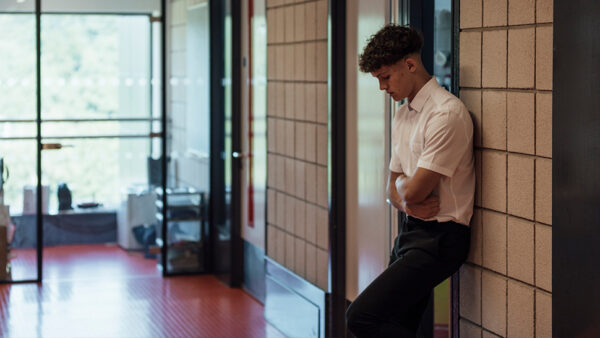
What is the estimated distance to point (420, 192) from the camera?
9.05 feet

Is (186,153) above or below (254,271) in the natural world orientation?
above

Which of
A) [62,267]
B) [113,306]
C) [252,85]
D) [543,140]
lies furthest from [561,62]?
[62,267]

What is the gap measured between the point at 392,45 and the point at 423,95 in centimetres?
20

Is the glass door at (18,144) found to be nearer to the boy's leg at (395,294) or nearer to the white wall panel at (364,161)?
the white wall panel at (364,161)

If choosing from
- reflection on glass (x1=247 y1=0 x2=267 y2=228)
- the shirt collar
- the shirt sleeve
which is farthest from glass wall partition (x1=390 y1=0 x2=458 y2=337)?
reflection on glass (x1=247 y1=0 x2=267 y2=228)

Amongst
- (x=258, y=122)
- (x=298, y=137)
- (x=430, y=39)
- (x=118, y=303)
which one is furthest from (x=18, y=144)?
(x=430, y=39)

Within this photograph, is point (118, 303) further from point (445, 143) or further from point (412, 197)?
point (445, 143)

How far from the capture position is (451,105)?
276cm

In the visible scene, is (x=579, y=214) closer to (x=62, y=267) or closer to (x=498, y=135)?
(x=498, y=135)

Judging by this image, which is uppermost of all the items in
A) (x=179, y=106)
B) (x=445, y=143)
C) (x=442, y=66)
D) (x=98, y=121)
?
(x=442, y=66)

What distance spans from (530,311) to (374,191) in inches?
52.5

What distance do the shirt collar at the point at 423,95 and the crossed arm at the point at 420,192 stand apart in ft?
0.79

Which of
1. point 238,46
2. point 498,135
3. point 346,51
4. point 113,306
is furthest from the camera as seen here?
point 238,46

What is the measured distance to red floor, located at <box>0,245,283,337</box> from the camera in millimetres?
4742
